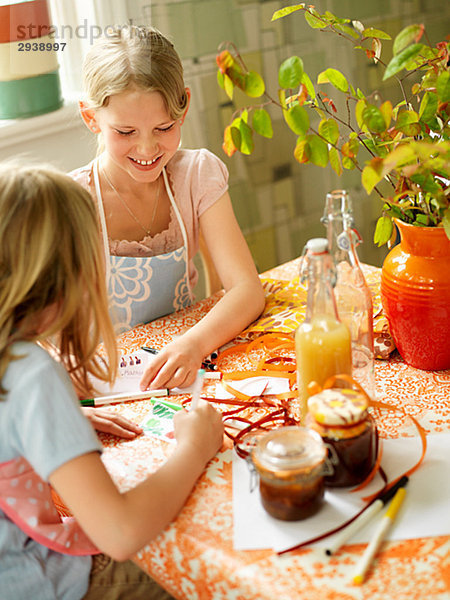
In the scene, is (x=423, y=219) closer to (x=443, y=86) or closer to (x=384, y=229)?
(x=384, y=229)

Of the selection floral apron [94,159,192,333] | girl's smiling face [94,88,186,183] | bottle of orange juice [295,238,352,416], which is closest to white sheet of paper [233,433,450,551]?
bottle of orange juice [295,238,352,416]

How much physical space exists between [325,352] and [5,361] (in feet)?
1.28

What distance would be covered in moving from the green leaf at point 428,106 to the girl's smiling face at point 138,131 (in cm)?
59

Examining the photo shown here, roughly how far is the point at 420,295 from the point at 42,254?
1.77 feet

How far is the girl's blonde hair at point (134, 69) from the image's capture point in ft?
4.49

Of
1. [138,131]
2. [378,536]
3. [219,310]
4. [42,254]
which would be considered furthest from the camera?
[138,131]

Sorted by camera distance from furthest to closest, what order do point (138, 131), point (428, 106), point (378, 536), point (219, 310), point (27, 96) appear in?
point (27, 96) < point (138, 131) < point (219, 310) < point (428, 106) < point (378, 536)

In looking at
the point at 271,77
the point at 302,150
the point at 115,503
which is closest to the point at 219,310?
the point at 302,150

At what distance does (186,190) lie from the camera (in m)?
1.59

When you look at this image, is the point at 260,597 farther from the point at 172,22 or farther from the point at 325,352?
the point at 172,22

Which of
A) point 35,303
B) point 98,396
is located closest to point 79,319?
point 35,303

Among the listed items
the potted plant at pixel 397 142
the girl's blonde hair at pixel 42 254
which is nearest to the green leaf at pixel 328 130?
the potted plant at pixel 397 142

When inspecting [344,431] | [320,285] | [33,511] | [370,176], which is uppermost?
[370,176]

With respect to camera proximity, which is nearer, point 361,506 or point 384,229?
point 361,506
